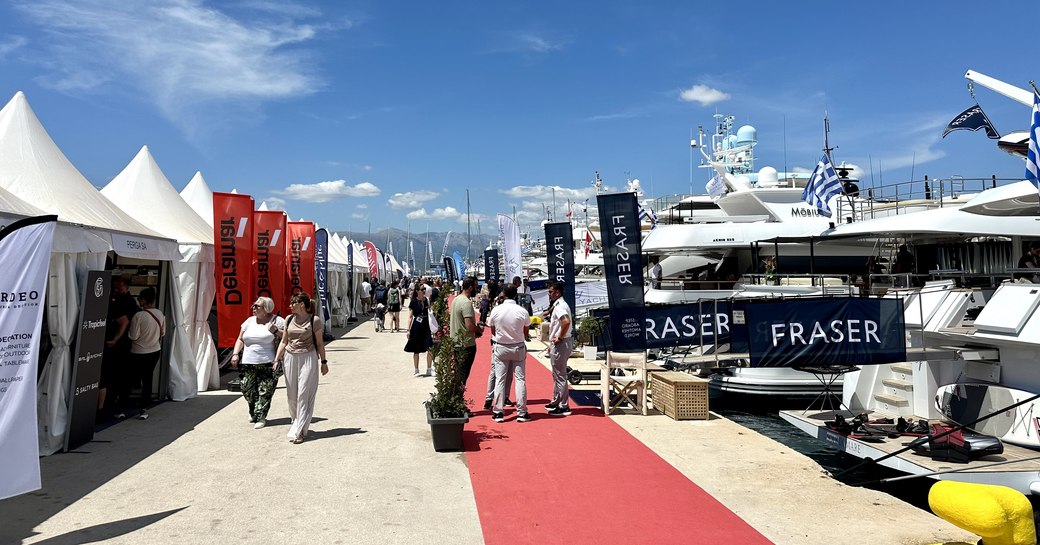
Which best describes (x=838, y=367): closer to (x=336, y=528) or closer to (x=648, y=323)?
(x=648, y=323)

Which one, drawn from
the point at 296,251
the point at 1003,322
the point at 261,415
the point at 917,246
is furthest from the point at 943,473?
the point at 296,251

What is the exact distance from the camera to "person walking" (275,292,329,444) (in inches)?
314

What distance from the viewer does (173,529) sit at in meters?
5.21

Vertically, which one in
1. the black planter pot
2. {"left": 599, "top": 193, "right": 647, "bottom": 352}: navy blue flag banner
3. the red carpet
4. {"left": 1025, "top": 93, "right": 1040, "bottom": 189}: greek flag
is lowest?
the red carpet

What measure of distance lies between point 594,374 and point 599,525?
27.1 ft

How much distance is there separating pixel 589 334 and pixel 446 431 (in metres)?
8.66

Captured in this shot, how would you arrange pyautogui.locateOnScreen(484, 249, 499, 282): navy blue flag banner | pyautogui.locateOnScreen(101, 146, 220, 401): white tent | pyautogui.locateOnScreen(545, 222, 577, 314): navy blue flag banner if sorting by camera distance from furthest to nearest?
pyautogui.locateOnScreen(484, 249, 499, 282): navy blue flag banner < pyautogui.locateOnScreen(545, 222, 577, 314): navy blue flag banner < pyautogui.locateOnScreen(101, 146, 220, 401): white tent

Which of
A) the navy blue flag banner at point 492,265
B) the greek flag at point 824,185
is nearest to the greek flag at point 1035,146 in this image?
the greek flag at point 824,185

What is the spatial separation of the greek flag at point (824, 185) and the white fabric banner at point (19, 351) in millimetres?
16512

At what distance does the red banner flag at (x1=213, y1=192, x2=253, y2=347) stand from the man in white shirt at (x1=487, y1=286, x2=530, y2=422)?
17.4 ft

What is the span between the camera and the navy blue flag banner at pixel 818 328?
9.01m

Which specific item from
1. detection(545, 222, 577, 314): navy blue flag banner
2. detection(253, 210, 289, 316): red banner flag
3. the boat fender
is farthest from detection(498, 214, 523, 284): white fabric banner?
the boat fender

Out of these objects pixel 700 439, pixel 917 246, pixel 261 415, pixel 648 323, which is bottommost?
pixel 700 439

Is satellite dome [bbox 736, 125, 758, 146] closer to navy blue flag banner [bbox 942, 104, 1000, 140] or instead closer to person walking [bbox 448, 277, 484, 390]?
navy blue flag banner [bbox 942, 104, 1000, 140]
